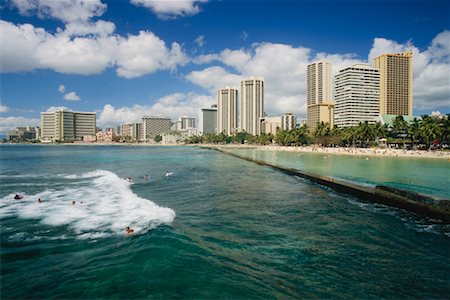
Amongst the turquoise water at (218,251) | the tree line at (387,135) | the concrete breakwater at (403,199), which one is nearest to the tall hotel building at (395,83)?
the tree line at (387,135)

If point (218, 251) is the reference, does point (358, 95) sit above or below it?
above

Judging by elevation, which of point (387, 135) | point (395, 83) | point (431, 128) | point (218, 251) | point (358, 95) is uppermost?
point (395, 83)

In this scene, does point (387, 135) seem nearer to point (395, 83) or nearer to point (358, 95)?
point (358, 95)

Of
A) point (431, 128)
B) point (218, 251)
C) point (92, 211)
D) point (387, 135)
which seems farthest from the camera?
point (387, 135)

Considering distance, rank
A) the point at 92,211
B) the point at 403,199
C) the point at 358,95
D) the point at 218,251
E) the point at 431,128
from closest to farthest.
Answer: the point at 218,251, the point at 92,211, the point at 403,199, the point at 431,128, the point at 358,95

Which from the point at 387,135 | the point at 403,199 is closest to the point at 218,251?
the point at 403,199

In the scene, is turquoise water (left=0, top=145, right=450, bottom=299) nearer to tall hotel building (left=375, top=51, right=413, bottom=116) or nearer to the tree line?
the tree line

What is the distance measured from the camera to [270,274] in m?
10.7

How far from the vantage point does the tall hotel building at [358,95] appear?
7018 inches

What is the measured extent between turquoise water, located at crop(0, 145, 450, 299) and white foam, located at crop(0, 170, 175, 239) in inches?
4.0

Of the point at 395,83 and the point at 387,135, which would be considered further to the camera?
the point at 395,83

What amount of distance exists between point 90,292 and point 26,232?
344 inches

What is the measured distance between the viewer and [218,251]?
1282 centimetres

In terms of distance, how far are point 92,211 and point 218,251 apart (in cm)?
1145
